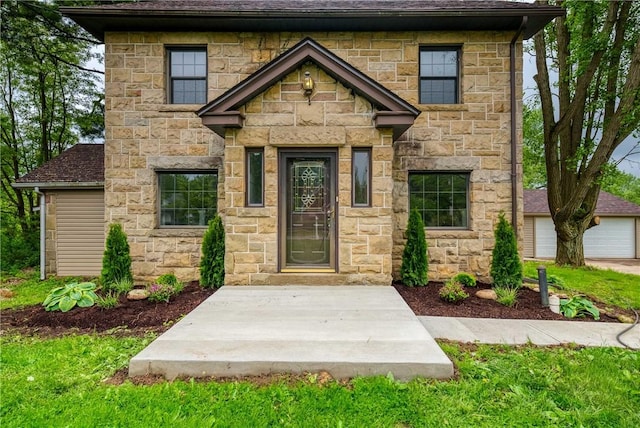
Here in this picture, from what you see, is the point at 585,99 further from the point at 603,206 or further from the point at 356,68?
the point at 603,206

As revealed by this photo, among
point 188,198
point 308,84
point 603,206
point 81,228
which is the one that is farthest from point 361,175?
point 603,206

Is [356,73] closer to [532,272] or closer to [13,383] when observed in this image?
[13,383]

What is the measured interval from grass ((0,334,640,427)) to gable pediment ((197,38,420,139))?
3.74m

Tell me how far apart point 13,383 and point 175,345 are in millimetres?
1436

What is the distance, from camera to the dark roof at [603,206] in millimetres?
16406

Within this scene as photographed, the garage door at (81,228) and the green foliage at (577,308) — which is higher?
the garage door at (81,228)

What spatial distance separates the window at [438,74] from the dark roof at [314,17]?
48 cm

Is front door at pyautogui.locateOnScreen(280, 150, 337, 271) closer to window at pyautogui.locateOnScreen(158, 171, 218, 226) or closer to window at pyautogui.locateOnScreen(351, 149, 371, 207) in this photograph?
window at pyautogui.locateOnScreen(351, 149, 371, 207)

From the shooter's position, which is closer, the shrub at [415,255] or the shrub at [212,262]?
the shrub at [212,262]

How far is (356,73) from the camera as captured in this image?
208 inches

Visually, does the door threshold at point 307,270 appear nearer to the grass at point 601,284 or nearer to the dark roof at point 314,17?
the grass at point 601,284

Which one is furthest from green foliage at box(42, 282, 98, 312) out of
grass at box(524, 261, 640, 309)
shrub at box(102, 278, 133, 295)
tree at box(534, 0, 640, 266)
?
tree at box(534, 0, 640, 266)

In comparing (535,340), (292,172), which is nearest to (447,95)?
(292,172)

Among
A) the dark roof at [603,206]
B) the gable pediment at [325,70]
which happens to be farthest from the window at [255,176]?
the dark roof at [603,206]
